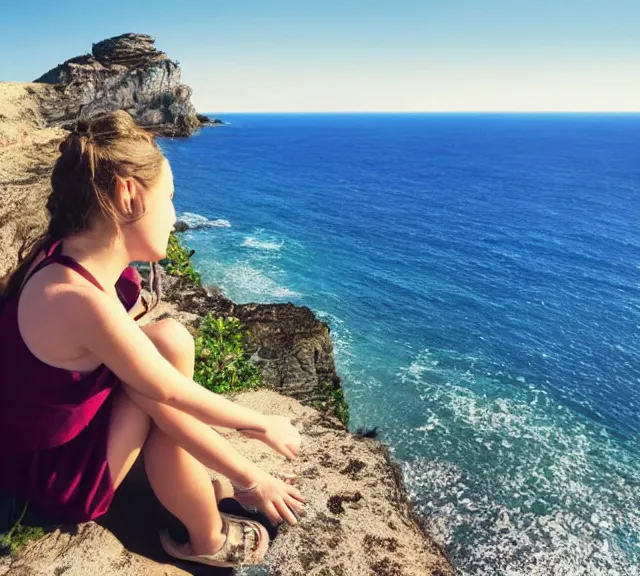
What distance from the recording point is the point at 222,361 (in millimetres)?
17406

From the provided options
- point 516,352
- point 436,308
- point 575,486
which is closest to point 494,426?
point 575,486

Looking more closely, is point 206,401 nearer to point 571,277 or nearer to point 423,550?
point 423,550

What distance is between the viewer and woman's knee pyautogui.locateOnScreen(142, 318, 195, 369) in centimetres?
335

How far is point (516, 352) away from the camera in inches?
1059

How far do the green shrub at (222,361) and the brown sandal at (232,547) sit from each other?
40.5 feet

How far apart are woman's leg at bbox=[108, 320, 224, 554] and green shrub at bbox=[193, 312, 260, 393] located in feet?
42.5

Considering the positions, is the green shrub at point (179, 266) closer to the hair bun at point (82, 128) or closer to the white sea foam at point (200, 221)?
the white sea foam at point (200, 221)

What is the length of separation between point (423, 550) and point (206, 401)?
11469mm

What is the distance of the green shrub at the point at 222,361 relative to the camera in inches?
660

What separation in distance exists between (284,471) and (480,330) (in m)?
22.7

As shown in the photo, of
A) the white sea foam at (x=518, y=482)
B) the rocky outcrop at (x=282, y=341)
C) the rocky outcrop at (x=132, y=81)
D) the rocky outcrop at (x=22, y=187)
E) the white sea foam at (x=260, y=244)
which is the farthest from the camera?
the rocky outcrop at (x=132, y=81)

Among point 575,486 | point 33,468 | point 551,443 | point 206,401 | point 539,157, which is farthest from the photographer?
point 539,157

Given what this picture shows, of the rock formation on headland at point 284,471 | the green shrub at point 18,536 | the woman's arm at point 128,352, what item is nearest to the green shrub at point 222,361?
the rock formation on headland at point 284,471

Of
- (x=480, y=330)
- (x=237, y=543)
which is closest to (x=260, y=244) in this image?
(x=480, y=330)
